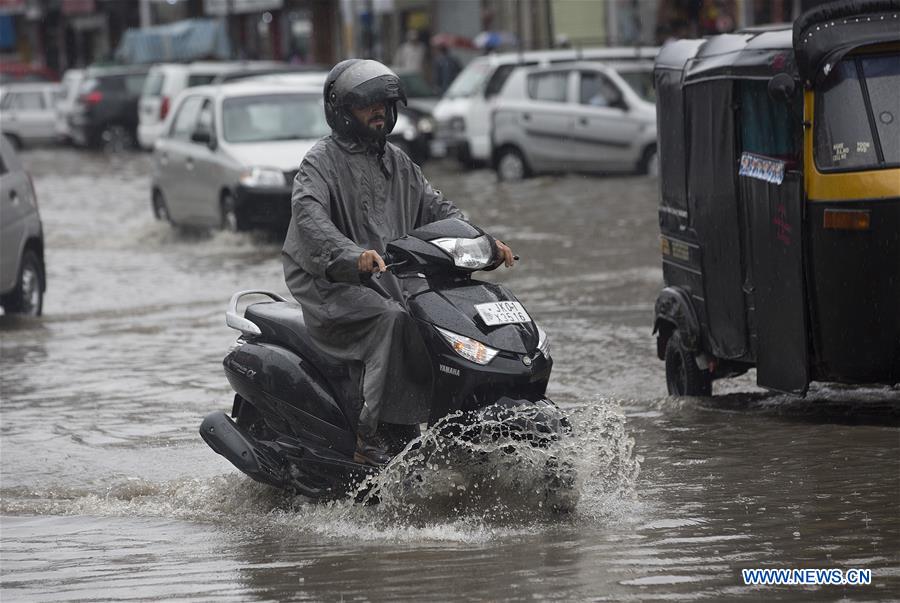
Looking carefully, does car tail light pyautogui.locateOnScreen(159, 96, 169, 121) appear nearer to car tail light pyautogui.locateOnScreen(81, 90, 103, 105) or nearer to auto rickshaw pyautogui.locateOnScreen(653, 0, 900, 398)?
car tail light pyautogui.locateOnScreen(81, 90, 103, 105)

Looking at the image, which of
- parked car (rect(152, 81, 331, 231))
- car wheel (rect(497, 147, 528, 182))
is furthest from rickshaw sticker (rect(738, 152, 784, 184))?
car wheel (rect(497, 147, 528, 182))

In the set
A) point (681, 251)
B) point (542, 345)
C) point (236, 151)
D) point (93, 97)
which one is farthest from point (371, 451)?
point (93, 97)

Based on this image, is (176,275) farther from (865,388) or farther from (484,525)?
(484,525)

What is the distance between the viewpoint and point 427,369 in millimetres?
6512

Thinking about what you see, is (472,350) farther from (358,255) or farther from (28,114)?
(28,114)

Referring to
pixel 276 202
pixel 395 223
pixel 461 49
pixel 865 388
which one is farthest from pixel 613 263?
pixel 461 49

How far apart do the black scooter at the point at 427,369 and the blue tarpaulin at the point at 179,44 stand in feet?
145

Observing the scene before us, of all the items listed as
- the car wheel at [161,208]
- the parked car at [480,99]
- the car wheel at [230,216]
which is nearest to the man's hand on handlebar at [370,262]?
the car wheel at [230,216]

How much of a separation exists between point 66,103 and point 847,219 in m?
36.1

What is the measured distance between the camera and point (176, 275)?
17.2 meters

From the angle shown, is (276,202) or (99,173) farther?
(99,173)

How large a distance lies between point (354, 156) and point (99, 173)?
89.5 ft

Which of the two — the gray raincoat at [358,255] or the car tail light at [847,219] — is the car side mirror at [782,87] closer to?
the car tail light at [847,219]

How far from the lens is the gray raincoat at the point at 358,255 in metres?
6.48
